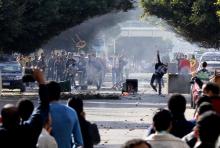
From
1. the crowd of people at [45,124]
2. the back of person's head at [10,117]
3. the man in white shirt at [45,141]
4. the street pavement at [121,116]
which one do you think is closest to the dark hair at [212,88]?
the crowd of people at [45,124]

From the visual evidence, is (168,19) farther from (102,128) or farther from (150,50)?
(150,50)

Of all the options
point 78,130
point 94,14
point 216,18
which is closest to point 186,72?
point 216,18

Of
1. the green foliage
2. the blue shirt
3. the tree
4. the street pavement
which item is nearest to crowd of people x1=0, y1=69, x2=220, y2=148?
the blue shirt

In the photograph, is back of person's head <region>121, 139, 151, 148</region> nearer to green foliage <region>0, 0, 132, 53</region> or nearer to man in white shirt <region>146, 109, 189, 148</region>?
man in white shirt <region>146, 109, 189, 148</region>

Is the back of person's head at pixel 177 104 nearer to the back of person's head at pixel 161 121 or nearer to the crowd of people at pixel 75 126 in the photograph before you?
the crowd of people at pixel 75 126

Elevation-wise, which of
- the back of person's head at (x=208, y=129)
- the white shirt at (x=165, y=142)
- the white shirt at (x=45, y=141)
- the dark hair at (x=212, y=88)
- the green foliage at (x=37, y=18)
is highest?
the green foliage at (x=37, y=18)

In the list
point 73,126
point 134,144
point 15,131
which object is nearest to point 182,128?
point 73,126

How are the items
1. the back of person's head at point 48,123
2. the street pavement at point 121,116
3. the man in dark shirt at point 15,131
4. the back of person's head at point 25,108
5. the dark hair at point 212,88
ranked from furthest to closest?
the street pavement at point 121,116 < the dark hair at point 212,88 < the back of person's head at point 25,108 < the back of person's head at point 48,123 < the man in dark shirt at point 15,131

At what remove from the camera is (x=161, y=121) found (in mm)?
9258

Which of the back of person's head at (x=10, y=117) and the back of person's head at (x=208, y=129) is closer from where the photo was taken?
the back of person's head at (x=208, y=129)

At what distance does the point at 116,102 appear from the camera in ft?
117

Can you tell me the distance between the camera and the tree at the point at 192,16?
45.7 metres

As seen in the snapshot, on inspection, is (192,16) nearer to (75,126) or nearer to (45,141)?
(75,126)

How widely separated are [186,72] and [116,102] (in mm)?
9189
